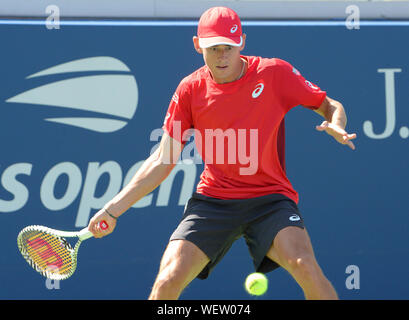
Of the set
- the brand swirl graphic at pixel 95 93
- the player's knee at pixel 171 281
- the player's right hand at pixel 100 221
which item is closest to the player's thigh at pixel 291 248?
the player's knee at pixel 171 281

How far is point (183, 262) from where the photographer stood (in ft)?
13.3

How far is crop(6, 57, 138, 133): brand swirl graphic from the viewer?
5.69m

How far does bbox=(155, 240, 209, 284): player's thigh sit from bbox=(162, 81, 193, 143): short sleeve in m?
0.57

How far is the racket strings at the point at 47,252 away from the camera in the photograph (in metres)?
4.38

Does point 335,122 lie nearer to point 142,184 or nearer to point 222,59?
point 222,59

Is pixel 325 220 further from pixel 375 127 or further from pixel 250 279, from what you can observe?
pixel 250 279

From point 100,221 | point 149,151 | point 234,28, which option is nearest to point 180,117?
point 234,28

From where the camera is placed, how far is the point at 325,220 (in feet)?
19.1

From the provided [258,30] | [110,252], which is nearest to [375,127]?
[258,30]

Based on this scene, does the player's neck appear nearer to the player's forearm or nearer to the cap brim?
the cap brim

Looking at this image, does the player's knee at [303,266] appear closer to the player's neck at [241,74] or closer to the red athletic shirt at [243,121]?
the red athletic shirt at [243,121]

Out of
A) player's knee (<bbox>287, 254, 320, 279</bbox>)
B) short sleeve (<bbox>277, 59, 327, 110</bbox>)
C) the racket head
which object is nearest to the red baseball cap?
short sleeve (<bbox>277, 59, 327, 110</bbox>)

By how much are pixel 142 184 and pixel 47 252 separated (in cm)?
68

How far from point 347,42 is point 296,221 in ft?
7.15
